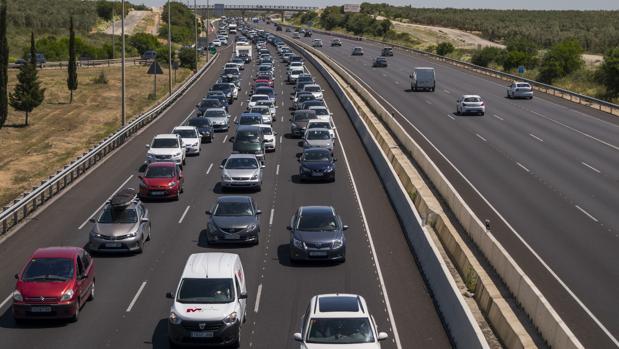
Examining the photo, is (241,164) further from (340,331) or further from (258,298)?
(340,331)

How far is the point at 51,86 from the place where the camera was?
92875 millimetres

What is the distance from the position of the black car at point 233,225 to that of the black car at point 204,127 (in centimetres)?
2149

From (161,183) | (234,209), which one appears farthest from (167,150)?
(234,209)

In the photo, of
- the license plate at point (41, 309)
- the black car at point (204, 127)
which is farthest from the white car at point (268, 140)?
the license plate at point (41, 309)

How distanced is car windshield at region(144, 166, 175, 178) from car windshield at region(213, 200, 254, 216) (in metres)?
6.47

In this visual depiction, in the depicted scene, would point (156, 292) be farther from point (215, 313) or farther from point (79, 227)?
point (79, 227)

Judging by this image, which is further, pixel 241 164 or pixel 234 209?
pixel 241 164

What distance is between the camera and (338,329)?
16.7 metres

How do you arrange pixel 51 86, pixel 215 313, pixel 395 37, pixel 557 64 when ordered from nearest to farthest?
1. pixel 215 313
2. pixel 557 64
3. pixel 51 86
4. pixel 395 37

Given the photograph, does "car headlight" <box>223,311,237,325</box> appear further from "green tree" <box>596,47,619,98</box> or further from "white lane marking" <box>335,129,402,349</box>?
"green tree" <box>596,47,619,98</box>

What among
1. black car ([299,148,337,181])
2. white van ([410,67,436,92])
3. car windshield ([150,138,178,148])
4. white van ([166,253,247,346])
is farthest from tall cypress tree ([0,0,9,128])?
white van ([166,253,247,346])

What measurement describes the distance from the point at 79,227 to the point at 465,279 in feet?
44.0

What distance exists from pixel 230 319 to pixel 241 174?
17.0 metres

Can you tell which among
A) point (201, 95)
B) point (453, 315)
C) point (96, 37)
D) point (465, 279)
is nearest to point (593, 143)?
point (465, 279)
